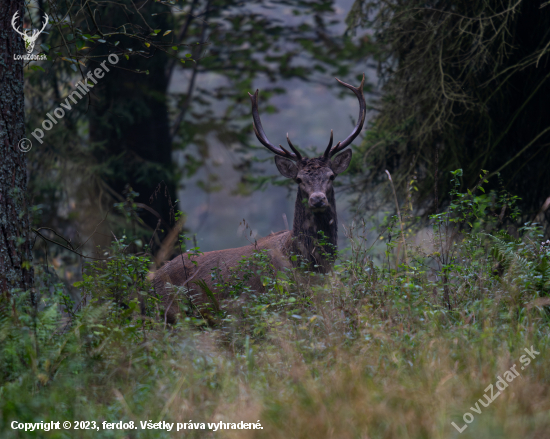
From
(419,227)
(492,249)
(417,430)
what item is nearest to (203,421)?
(417,430)

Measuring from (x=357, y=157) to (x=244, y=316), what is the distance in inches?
227

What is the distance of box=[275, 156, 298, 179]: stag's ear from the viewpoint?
22.0 feet

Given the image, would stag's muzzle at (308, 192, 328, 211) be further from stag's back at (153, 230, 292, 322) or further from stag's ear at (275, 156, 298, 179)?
stag's ear at (275, 156, 298, 179)

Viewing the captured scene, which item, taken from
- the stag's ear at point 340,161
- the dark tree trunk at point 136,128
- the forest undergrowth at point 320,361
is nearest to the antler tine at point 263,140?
the stag's ear at point 340,161

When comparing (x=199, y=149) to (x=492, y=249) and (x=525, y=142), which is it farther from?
(x=492, y=249)

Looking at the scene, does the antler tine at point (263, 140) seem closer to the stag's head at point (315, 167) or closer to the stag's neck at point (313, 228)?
the stag's head at point (315, 167)

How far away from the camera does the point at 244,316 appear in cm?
444

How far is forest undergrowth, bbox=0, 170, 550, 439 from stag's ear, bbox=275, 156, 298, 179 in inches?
89.9

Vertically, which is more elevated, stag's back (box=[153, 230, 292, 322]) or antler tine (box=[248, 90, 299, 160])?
antler tine (box=[248, 90, 299, 160])

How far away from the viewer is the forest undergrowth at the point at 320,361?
2.42 metres

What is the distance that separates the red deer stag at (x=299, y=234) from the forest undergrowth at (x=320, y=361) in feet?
3.99

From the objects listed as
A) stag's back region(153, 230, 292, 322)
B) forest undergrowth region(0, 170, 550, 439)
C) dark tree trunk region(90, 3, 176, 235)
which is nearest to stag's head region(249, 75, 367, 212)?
stag's back region(153, 230, 292, 322)

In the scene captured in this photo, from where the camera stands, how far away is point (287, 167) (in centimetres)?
674

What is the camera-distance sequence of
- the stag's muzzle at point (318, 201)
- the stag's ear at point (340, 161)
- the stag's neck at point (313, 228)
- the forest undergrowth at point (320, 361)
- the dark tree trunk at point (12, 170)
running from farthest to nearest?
the stag's ear at point (340, 161), the stag's neck at point (313, 228), the stag's muzzle at point (318, 201), the dark tree trunk at point (12, 170), the forest undergrowth at point (320, 361)
